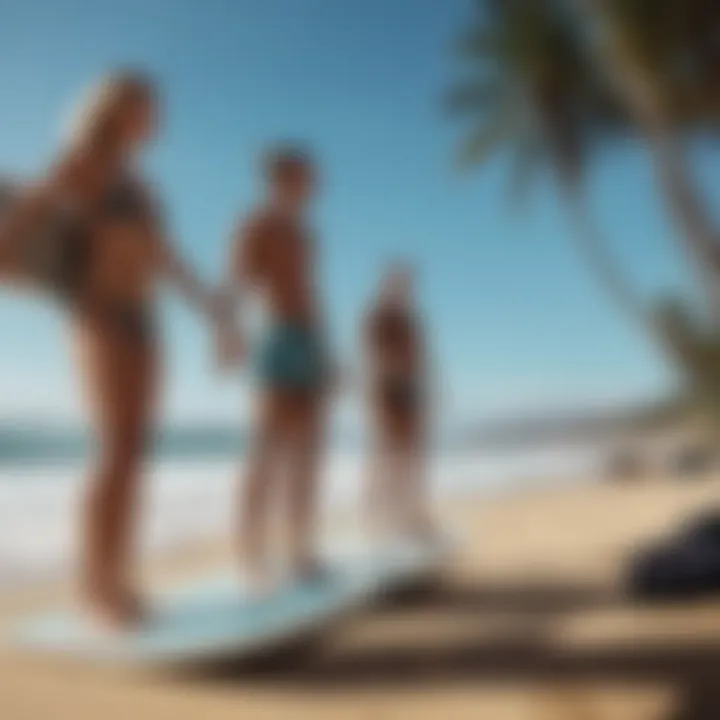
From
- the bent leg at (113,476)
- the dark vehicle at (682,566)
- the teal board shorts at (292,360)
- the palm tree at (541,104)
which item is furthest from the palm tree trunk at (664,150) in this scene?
the bent leg at (113,476)

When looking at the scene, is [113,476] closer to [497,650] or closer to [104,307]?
[104,307]

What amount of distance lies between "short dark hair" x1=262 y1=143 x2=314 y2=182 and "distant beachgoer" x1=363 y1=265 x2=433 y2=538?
3.3 inches

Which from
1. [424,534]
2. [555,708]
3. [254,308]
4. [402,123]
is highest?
[402,123]

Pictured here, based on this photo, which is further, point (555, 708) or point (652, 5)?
point (652, 5)

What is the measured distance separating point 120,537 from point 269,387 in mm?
120

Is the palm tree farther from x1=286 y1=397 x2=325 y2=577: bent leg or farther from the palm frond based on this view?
x1=286 y1=397 x2=325 y2=577: bent leg

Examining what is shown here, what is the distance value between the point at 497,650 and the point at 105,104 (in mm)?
388

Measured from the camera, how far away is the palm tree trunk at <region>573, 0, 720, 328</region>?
0.67 m

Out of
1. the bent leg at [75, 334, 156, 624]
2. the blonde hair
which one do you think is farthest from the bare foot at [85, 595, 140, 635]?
the blonde hair

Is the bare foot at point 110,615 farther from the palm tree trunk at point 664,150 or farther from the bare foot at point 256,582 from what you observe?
the palm tree trunk at point 664,150

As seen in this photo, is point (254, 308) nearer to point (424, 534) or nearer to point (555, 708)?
point (424, 534)

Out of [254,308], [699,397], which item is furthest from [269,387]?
[699,397]

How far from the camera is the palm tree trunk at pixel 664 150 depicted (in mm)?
675

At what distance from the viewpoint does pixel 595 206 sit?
0.67 m
